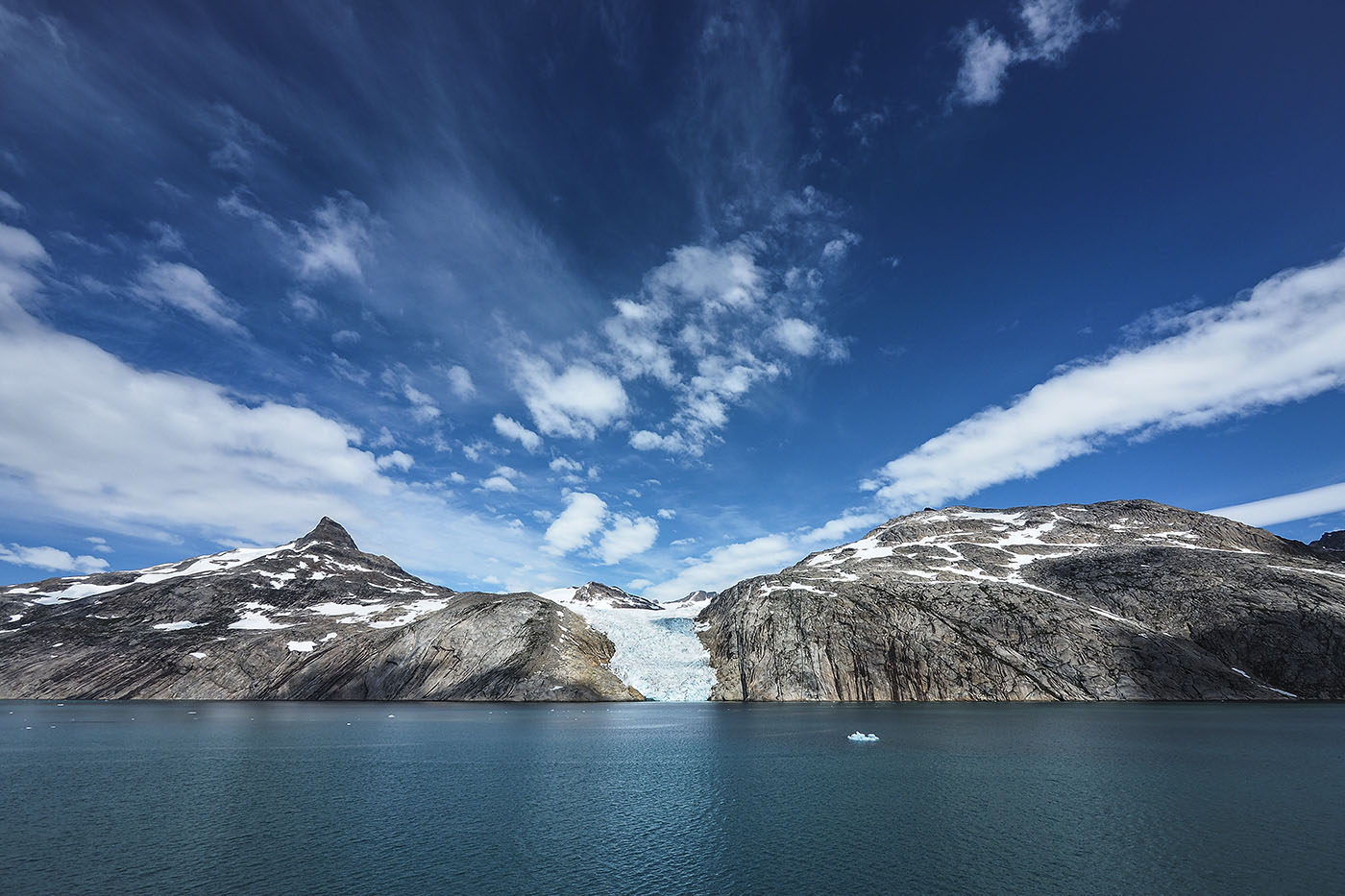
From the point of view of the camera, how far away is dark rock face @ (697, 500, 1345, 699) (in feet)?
436

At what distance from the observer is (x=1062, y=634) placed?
465 ft

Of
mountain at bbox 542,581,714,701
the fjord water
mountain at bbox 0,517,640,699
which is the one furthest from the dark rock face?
the fjord water

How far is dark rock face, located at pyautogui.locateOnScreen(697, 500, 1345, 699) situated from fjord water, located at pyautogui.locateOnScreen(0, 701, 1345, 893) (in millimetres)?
59208

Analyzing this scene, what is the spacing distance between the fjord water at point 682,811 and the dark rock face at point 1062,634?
59208 mm

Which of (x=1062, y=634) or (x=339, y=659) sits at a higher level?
(x=339, y=659)

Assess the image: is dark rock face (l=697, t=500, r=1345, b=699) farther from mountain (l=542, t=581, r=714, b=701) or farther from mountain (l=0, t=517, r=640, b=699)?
mountain (l=0, t=517, r=640, b=699)

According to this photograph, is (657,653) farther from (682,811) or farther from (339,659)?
(682,811)

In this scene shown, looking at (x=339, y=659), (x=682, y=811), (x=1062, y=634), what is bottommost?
(x=682, y=811)

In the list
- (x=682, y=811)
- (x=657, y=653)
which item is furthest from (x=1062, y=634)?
(x=682, y=811)

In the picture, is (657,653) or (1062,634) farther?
(657,653)

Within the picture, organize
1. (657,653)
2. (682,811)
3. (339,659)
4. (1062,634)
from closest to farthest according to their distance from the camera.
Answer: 1. (682,811)
2. (1062,634)
3. (339,659)
4. (657,653)

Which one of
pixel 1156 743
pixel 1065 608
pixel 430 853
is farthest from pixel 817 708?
pixel 430 853

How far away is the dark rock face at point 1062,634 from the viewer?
133 m

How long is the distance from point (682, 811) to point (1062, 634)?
135 m
